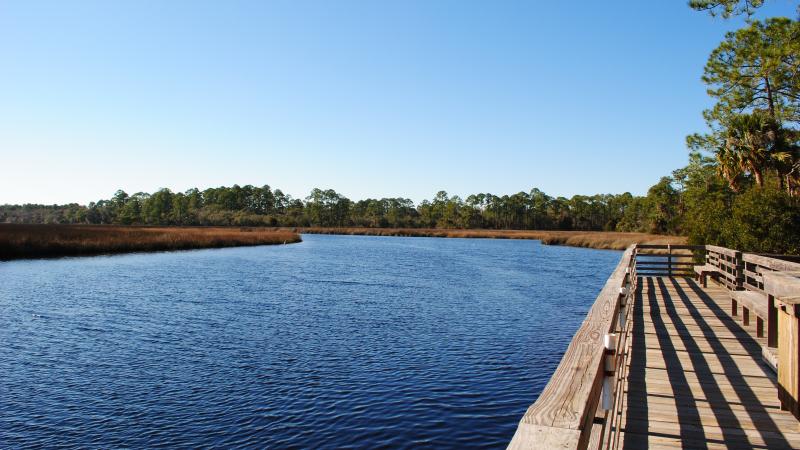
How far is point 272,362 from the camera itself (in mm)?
11875

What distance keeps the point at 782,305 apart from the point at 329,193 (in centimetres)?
17034

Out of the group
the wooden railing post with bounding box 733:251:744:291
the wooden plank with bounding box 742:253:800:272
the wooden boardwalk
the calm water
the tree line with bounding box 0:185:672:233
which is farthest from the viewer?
the tree line with bounding box 0:185:672:233

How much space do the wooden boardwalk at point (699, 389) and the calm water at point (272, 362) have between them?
2.38 metres

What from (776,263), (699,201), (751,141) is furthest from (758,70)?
(699,201)

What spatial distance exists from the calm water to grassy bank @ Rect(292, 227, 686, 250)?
1685 inches

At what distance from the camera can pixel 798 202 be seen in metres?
18.9

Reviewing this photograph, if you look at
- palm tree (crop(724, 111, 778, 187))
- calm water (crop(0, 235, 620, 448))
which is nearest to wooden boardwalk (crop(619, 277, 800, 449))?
calm water (crop(0, 235, 620, 448))

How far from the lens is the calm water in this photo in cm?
836

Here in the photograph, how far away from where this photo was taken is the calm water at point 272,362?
836 centimetres

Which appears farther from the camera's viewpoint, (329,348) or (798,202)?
(798,202)

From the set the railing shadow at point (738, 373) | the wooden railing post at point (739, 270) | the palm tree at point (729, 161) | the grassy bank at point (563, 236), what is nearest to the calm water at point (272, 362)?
the railing shadow at point (738, 373)

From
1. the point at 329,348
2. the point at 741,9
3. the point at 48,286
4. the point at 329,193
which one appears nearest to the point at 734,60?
the point at 741,9

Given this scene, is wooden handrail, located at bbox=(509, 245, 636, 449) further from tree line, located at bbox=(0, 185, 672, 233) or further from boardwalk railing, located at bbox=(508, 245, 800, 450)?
tree line, located at bbox=(0, 185, 672, 233)

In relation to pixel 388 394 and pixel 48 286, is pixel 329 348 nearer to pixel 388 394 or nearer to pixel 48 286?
pixel 388 394
